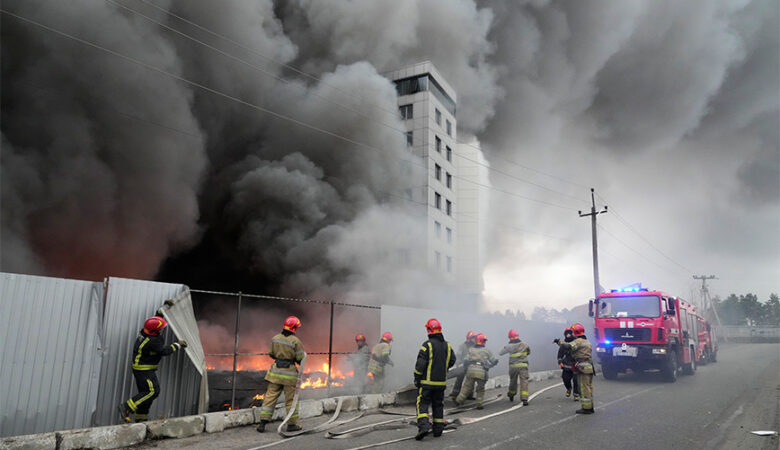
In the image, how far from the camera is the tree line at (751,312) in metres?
81.2

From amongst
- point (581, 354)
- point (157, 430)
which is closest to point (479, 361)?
point (581, 354)

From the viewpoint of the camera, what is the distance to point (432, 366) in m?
6.35

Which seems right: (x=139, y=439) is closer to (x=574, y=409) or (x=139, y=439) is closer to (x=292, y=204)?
(x=574, y=409)

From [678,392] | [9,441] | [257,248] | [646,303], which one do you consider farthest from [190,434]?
[257,248]

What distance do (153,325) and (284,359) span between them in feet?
5.63

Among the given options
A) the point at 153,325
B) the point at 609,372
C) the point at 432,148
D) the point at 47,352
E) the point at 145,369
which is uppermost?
the point at 432,148

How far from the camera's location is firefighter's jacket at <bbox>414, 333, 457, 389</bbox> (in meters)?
6.30

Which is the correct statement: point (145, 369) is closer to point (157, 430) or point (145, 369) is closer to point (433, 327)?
point (157, 430)

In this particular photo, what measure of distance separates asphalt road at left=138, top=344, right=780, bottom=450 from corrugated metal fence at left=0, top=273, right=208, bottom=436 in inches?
38.7

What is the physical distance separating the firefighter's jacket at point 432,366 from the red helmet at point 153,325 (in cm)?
331

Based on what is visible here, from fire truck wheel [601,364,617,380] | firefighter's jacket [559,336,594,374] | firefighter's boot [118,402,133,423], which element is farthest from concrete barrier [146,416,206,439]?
fire truck wheel [601,364,617,380]

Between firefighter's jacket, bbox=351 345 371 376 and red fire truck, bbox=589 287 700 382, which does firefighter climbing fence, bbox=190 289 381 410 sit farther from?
red fire truck, bbox=589 287 700 382

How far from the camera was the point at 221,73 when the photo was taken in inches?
888

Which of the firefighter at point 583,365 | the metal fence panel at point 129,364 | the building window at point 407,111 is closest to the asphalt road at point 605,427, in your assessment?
the firefighter at point 583,365
